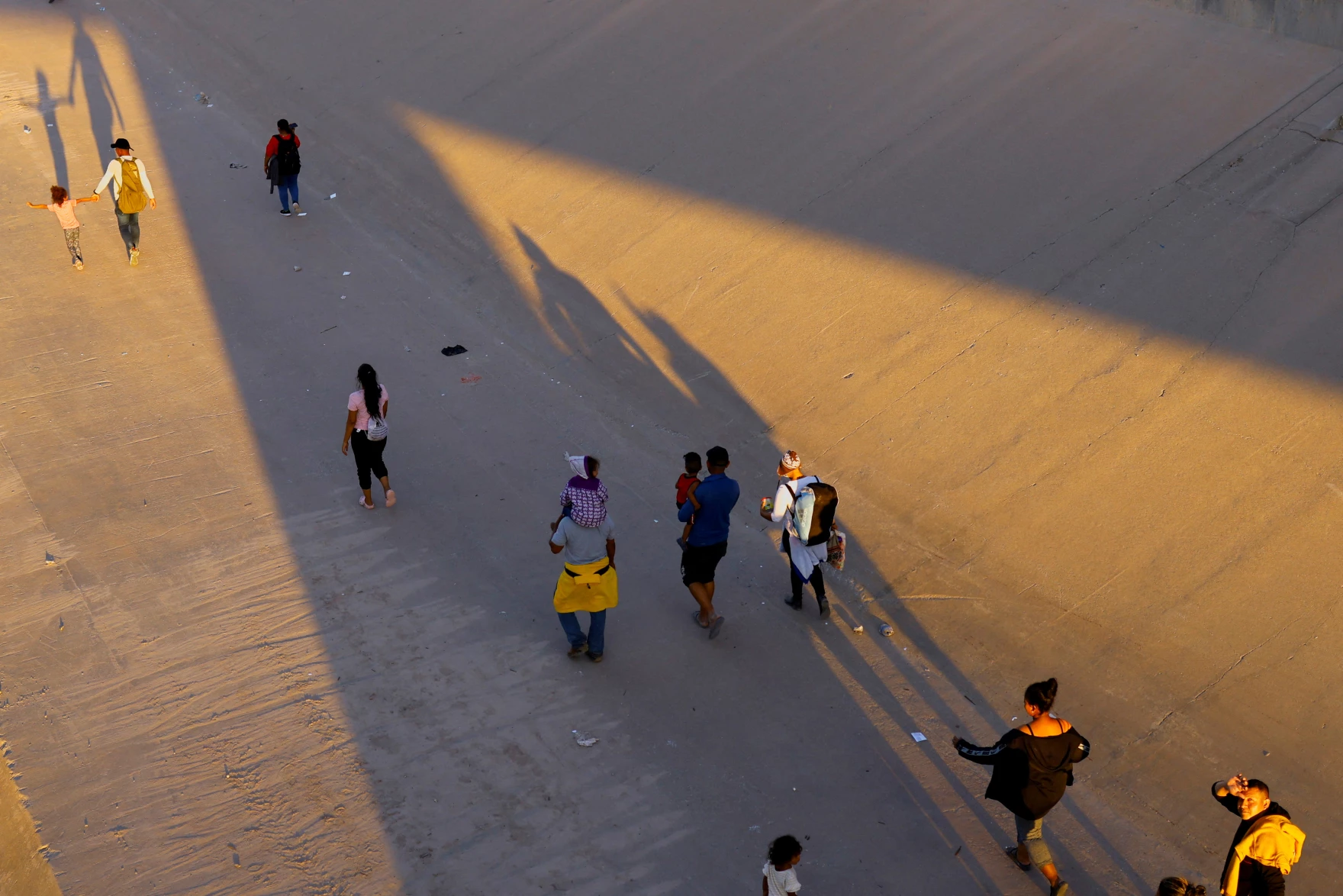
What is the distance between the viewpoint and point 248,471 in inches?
388

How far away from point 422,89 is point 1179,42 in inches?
388

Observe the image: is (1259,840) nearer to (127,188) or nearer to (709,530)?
(709,530)

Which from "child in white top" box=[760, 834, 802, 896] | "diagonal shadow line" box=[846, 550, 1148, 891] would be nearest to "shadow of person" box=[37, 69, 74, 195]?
"diagonal shadow line" box=[846, 550, 1148, 891]

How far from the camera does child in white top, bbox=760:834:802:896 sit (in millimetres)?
5340

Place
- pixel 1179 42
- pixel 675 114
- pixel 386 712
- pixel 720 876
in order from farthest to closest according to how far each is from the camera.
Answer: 1. pixel 675 114
2. pixel 1179 42
3. pixel 386 712
4. pixel 720 876

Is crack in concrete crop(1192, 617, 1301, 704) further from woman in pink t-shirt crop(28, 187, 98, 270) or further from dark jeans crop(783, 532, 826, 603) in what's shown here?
woman in pink t-shirt crop(28, 187, 98, 270)

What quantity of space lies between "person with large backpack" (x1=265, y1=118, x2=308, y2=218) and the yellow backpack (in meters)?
1.56

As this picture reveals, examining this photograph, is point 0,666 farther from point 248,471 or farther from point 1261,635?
point 1261,635

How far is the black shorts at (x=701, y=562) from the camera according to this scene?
7.82 meters

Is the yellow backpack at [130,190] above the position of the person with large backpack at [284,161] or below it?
below

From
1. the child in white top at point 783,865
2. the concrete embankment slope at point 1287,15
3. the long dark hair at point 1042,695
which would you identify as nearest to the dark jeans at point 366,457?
the child in white top at point 783,865

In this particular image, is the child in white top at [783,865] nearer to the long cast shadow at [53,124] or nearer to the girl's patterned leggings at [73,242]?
the girl's patterned leggings at [73,242]

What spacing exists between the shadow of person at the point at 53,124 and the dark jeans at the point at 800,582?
37.8 ft

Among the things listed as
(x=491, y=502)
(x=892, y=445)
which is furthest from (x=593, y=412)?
(x=892, y=445)
